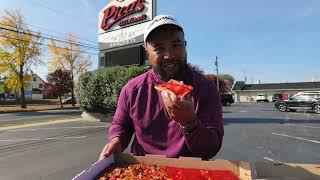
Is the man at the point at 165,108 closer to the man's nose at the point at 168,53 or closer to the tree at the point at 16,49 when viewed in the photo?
the man's nose at the point at 168,53

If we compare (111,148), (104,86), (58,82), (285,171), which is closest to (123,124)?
(111,148)

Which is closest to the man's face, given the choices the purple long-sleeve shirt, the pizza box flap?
the purple long-sleeve shirt

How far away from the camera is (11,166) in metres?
9.30

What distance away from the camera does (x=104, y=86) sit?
76.0 feet

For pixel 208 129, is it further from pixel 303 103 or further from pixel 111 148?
pixel 303 103

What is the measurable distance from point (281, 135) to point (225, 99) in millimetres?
42133

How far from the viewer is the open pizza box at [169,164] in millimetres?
1957

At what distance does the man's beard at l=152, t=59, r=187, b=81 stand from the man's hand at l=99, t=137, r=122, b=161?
1.66 feet

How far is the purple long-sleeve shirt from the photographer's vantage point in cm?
225

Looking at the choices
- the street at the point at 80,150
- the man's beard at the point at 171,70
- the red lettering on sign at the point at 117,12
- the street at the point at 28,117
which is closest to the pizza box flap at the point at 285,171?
the man's beard at the point at 171,70

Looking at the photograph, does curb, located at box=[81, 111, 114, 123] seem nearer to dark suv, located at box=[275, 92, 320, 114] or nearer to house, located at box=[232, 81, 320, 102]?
dark suv, located at box=[275, 92, 320, 114]

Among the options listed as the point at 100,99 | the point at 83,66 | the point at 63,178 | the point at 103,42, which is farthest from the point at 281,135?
the point at 83,66

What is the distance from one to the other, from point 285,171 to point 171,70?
87 cm

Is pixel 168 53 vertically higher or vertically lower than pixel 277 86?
lower
